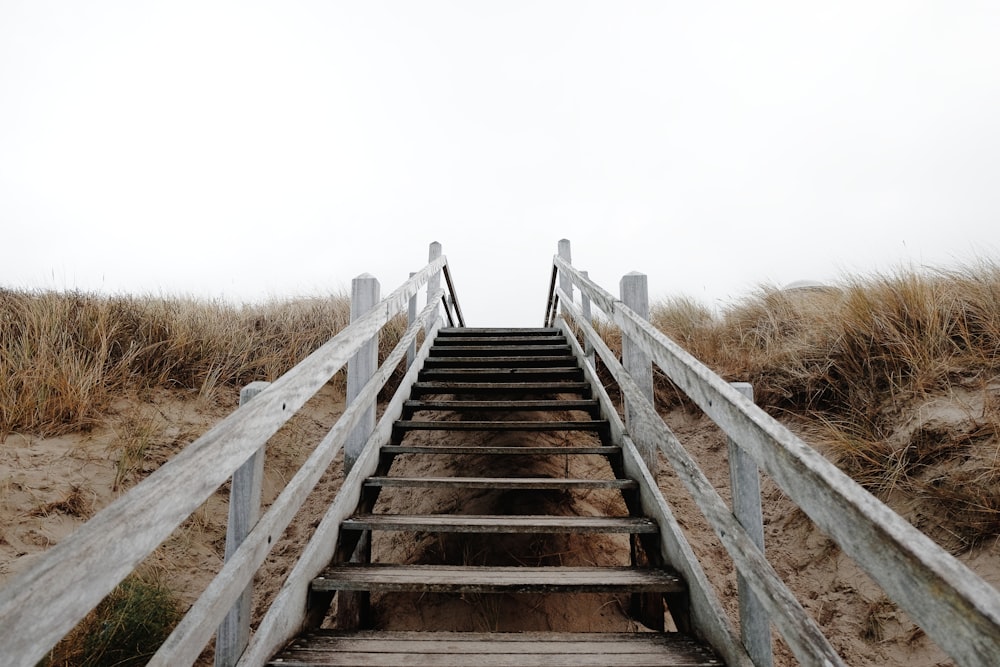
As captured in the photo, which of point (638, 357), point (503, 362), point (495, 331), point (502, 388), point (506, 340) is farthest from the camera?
point (495, 331)

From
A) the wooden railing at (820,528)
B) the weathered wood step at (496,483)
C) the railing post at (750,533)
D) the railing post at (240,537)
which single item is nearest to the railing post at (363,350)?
the weathered wood step at (496,483)

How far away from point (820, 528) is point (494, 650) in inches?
45.9

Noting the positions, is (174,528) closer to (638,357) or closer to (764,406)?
(638,357)

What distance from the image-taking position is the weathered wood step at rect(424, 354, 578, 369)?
4461mm

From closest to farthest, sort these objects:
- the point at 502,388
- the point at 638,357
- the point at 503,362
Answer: the point at 638,357 < the point at 502,388 < the point at 503,362

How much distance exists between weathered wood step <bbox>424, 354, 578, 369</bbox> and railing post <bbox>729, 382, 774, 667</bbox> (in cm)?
270

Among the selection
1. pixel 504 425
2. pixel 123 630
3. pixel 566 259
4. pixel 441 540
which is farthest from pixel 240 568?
pixel 566 259

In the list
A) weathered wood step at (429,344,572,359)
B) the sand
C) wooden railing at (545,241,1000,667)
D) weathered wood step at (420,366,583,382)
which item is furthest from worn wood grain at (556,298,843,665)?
weathered wood step at (429,344,572,359)

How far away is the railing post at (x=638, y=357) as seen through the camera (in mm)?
2900

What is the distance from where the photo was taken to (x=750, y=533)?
65.8 inches

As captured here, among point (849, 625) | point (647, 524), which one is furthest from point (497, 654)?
point (849, 625)

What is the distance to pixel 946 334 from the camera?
3473 mm

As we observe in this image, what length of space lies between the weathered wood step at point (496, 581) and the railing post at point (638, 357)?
0.89 metres

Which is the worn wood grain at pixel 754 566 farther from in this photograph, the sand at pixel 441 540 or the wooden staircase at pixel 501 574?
the sand at pixel 441 540
